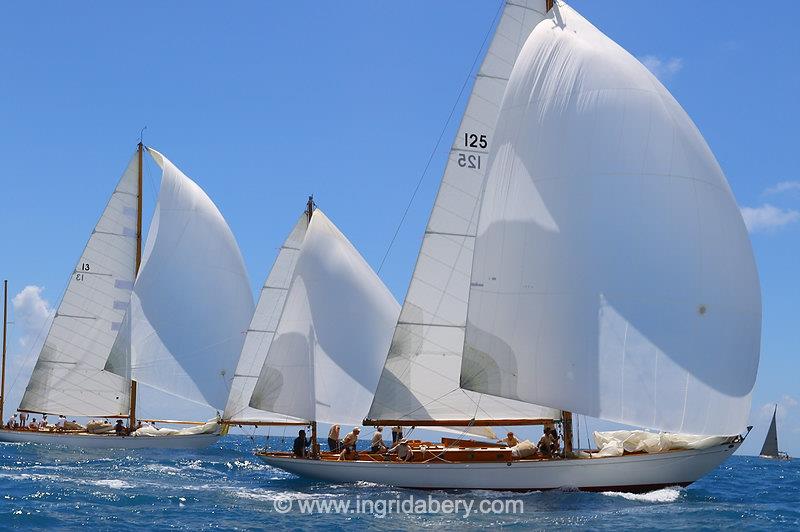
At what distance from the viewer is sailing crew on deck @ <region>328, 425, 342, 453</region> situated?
31373mm

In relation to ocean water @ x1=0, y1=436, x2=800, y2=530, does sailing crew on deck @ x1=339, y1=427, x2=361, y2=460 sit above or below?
above

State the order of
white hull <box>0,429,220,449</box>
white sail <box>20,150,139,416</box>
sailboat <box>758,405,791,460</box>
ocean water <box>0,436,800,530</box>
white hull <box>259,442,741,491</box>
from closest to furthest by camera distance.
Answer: ocean water <box>0,436,800,530</box> < white hull <box>259,442,741,491</box> < white hull <box>0,429,220,449</box> < white sail <box>20,150,139,416</box> < sailboat <box>758,405,791,460</box>

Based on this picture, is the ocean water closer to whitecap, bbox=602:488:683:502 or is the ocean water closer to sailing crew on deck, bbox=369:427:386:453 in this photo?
whitecap, bbox=602:488:683:502

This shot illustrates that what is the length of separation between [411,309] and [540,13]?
31.8 ft

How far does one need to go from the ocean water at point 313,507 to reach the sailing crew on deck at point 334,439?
1532 mm

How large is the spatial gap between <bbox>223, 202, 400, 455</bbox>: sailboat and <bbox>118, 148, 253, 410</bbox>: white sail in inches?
503

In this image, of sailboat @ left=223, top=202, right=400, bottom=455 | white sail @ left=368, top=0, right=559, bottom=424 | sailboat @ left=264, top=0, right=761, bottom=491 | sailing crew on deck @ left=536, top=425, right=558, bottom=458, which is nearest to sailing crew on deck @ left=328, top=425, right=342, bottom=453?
sailboat @ left=223, top=202, right=400, bottom=455

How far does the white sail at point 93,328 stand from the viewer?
48.7 metres

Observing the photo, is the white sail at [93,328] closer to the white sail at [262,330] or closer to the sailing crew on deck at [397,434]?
the white sail at [262,330]

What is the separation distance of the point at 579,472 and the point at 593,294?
185 inches

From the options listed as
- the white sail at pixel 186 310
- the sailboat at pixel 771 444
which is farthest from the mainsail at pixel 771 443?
the white sail at pixel 186 310

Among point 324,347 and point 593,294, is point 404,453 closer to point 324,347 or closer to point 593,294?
point 324,347

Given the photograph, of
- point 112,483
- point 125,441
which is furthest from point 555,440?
point 125,441

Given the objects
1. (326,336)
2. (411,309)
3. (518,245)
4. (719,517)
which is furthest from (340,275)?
(719,517)
